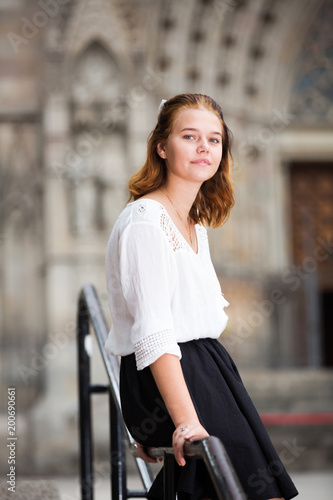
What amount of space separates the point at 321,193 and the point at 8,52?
11.8ft

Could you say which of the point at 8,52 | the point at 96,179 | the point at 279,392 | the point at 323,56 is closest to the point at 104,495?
the point at 279,392

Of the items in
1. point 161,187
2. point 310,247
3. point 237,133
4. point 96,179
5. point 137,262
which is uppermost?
point 237,133

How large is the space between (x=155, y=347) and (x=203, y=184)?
1.47 ft

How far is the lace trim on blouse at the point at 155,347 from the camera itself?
1255 mm

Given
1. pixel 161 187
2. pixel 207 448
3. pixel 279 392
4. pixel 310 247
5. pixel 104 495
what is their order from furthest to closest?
pixel 310 247, pixel 279 392, pixel 104 495, pixel 161 187, pixel 207 448

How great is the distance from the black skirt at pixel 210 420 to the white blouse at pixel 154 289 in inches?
2.0

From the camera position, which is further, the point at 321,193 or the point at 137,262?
the point at 321,193

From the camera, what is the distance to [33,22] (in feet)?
24.2

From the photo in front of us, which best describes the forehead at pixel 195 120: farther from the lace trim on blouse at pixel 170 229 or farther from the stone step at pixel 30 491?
the stone step at pixel 30 491

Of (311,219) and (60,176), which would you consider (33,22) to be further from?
(311,219)

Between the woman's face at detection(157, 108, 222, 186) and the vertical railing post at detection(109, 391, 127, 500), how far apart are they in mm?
607

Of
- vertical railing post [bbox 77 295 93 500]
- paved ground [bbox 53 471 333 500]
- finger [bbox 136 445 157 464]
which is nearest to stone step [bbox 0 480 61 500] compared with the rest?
vertical railing post [bbox 77 295 93 500]

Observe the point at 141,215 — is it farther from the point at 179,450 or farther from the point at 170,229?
the point at 179,450

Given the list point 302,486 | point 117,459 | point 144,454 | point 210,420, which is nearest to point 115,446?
point 117,459
